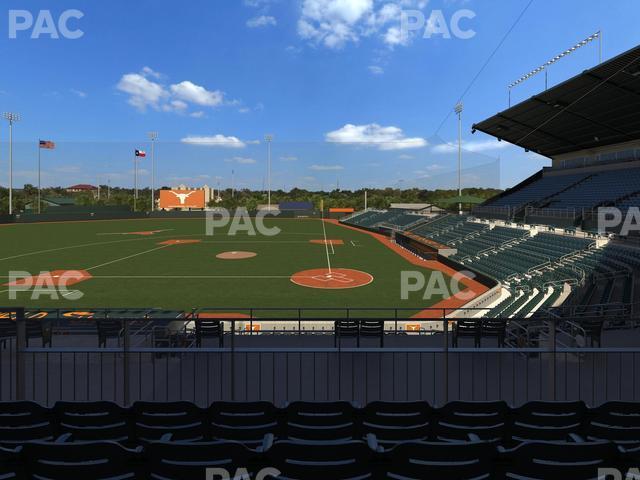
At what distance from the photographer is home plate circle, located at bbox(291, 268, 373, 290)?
83.6ft

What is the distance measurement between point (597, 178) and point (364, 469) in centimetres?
4832

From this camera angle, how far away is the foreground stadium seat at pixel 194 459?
319 centimetres

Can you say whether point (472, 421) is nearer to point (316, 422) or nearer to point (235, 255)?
point (316, 422)

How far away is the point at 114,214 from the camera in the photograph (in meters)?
86.0

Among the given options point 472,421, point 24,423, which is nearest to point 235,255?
point 24,423

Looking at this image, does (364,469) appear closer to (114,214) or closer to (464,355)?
(464,355)

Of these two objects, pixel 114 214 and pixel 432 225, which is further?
pixel 114 214

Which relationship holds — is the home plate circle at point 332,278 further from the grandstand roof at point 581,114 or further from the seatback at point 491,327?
the grandstand roof at point 581,114

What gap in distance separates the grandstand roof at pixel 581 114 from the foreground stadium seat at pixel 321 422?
104 ft

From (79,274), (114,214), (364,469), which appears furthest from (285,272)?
(114,214)

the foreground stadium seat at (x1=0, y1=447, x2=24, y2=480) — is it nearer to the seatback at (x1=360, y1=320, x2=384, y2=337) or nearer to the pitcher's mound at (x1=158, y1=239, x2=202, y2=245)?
the seatback at (x1=360, y1=320, x2=384, y2=337)

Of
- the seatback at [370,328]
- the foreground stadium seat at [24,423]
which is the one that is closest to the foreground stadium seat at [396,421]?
the foreground stadium seat at [24,423]

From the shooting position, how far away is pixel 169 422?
4605mm

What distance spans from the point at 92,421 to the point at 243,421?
172 centimetres
